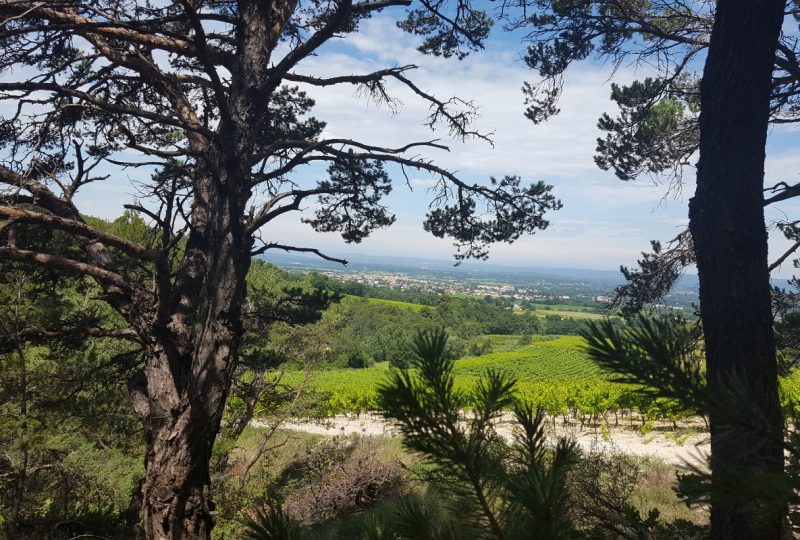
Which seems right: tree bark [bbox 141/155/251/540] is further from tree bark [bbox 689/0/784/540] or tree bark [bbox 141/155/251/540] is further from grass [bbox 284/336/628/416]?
tree bark [bbox 689/0/784/540]

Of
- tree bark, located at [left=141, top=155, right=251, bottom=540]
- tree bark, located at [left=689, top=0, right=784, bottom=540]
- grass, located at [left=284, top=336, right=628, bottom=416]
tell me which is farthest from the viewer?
tree bark, located at [left=141, top=155, right=251, bottom=540]

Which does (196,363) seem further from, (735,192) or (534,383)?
(534,383)

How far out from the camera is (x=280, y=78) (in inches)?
208

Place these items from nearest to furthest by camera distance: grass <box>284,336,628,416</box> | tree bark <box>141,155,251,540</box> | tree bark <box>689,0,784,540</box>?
1. grass <box>284,336,628,416</box>
2. tree bark <box>689,0,784,540</box>
3. tree bark <box>141,155,251,540</box>

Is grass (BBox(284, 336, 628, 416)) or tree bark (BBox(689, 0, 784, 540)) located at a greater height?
tree bark (BBox(689, 0, 784, 540))

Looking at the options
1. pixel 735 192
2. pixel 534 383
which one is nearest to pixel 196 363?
pixel 735 192

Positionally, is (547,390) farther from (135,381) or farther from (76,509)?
(135,381)

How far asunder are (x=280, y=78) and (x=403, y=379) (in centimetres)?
505

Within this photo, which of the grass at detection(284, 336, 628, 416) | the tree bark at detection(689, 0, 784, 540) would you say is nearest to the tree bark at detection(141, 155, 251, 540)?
the grass at detection(284, 336, 628, 416)

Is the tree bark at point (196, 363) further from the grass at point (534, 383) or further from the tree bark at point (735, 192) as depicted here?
the tree bark at point (735, 192)

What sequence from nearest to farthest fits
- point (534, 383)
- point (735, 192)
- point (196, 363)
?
point (735, 192) → point (196, 363) → point (534, 383)

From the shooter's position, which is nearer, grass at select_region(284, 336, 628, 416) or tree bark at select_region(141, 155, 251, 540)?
grass at select_region(284, 336, 628, 416)

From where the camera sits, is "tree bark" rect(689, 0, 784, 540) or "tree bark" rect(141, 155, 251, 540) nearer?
"tree bark" rect(689, 0, 784, 540)

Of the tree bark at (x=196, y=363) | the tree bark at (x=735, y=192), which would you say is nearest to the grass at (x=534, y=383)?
the tree bark at (x=735, y=192)
